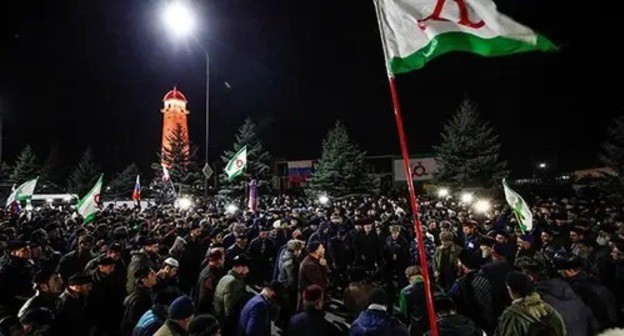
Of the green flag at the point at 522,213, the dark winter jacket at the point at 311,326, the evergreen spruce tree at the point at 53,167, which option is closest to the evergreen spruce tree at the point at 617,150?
the green flag at the point at 522,213

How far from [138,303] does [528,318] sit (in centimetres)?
433

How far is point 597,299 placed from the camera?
5.00 metres

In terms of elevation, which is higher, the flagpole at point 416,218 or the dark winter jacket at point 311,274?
the flagpole at point 416,218

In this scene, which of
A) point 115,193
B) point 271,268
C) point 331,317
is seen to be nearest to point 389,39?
point 331,317

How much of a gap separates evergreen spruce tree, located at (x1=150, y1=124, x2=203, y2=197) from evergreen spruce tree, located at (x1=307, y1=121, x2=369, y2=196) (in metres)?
12.0

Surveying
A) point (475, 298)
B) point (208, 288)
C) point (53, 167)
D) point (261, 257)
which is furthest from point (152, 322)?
point (53, 167)

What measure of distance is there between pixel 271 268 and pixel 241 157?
11.3m

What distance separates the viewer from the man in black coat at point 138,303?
5.28 metres

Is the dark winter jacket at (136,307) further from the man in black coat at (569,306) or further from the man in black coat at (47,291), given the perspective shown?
the man in black coat at (569,306)

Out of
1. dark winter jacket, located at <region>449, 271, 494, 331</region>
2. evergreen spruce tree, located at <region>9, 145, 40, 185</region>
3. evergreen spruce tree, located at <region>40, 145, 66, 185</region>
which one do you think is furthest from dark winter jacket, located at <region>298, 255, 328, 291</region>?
evergreen spruce tree, located at <region>40, 145, 66, 185</region>

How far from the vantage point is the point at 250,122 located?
144ft

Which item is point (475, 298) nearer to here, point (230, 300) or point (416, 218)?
point (230, 300)

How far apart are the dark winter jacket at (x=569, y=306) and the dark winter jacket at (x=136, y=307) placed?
182 inches

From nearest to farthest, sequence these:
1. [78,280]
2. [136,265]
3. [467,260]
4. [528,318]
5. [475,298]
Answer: [528,318], [78,280], [475,298], [467,260], [136,265]
